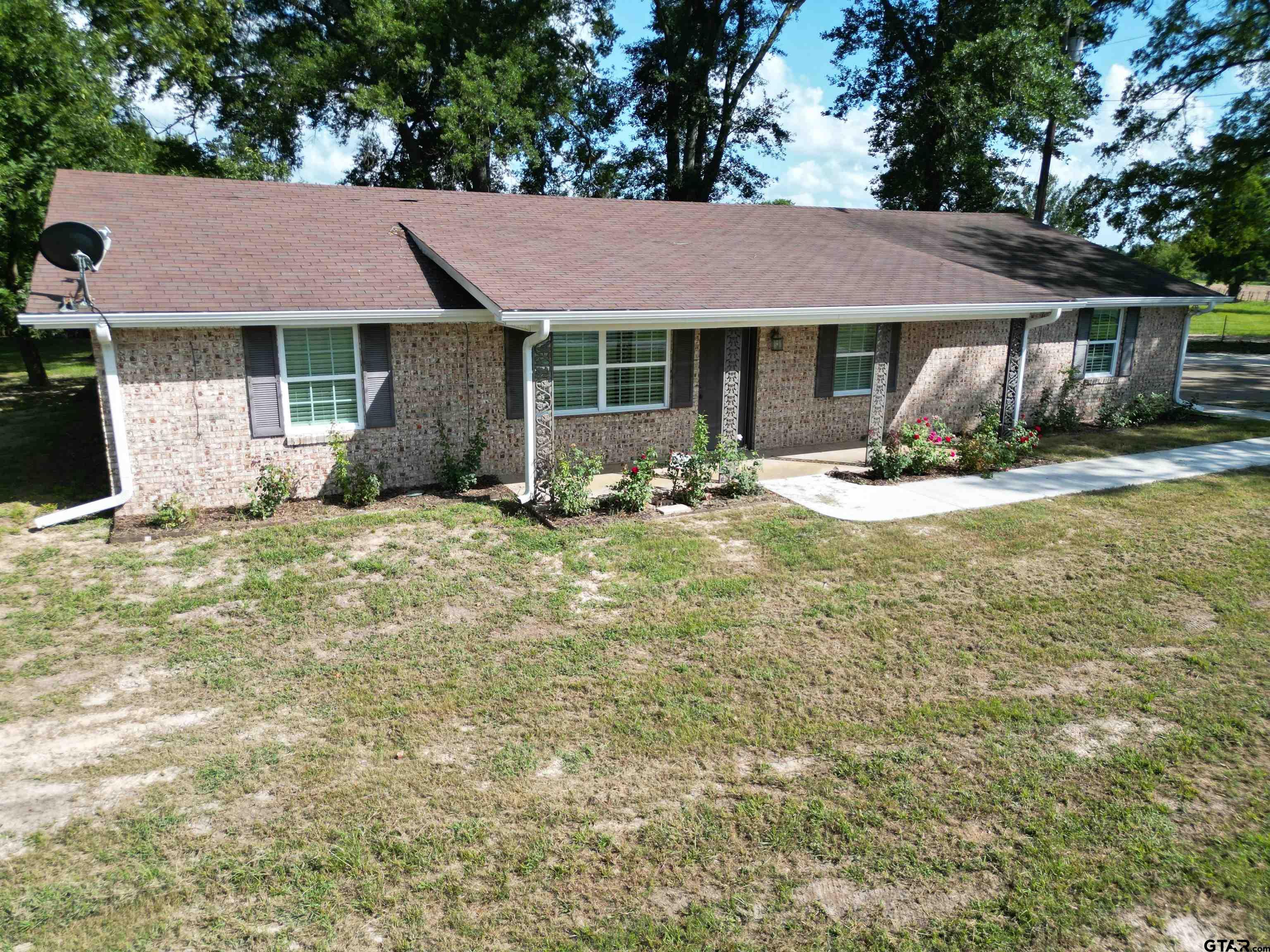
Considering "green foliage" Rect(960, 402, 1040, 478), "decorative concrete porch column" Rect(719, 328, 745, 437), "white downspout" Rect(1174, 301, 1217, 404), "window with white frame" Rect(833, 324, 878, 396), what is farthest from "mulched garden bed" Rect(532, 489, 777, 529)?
"white downspout" Rect(1174, 301, 1217, 404)

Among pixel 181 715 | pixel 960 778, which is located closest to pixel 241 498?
pixel 181 715

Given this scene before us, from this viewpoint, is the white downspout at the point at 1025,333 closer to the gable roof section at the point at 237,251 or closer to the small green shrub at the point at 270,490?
the gable roof section at the point at 237,251

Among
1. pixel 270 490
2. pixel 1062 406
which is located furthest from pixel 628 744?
pixel 1062 406

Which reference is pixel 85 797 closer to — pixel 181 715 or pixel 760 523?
pixel 181 715

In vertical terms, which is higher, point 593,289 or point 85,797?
point 593,289

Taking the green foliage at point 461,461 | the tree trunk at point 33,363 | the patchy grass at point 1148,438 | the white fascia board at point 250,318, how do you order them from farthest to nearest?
the tree trunk at point 33,363, the patchy grass at point 1148,438, the green foliage at point 461,461, the white fascia board at point 250,318

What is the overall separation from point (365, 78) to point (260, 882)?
25.2 m

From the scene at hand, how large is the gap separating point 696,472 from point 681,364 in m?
2.44

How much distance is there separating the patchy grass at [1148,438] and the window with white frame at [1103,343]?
1.36 metres

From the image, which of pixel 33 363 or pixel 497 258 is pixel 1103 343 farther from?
pixel 33 363

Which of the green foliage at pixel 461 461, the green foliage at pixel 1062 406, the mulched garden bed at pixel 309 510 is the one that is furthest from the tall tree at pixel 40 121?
the green foliage at pixel 1062 406

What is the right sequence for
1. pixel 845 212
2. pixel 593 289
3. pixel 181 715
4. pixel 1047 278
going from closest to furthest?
pixel 181 715, pixel 593 289, pixel 1047 278, pixel 845 212

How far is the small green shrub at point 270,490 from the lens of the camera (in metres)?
9.49

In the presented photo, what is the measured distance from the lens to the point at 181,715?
5617 mm
